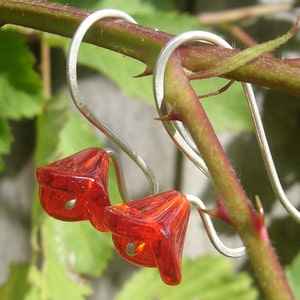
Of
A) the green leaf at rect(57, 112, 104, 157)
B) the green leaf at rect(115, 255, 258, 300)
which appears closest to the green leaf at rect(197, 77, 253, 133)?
the green leaf at rect(57, 112, 104, 157)

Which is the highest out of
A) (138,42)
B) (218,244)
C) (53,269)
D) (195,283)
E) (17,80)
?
(138,42)

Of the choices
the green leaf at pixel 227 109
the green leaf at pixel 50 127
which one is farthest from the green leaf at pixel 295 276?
the green leaf at pixel 50 127

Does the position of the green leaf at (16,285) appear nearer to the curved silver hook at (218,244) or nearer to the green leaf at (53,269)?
the green leaf at (53,269)

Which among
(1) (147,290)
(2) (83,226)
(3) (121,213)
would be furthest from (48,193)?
(1) (147,290)

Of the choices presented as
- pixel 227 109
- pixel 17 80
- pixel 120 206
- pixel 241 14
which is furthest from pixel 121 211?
pixel 241 14

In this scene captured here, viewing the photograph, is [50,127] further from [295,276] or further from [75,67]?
[75,67]

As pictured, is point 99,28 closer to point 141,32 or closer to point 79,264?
point 141,32
